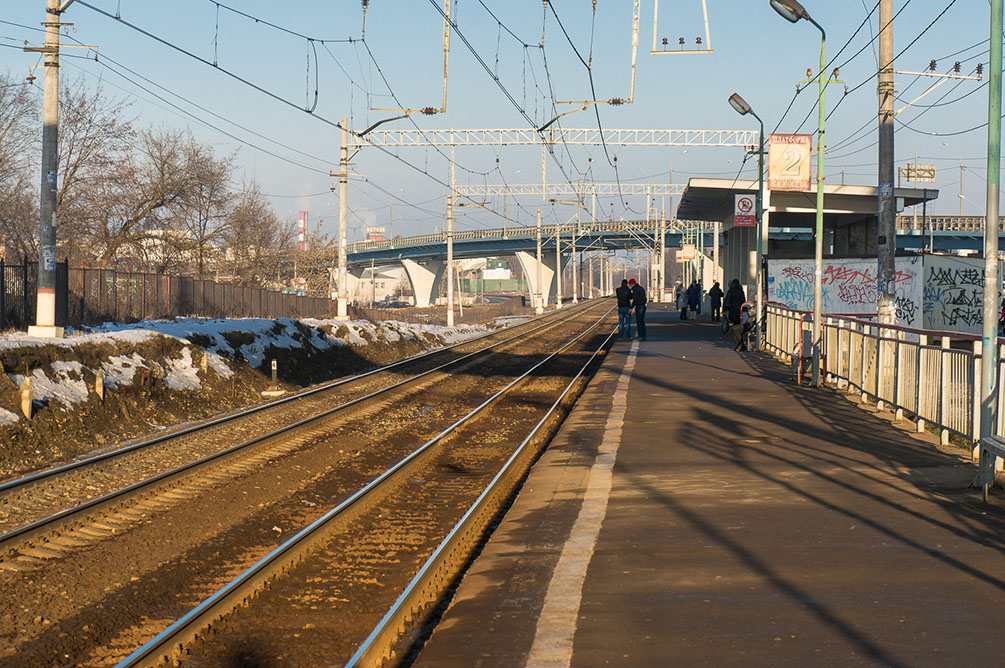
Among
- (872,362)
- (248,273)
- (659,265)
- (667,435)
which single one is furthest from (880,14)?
(659,265)

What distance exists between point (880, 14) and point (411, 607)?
18.8 metres

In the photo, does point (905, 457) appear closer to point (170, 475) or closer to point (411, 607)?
point (411, 607)

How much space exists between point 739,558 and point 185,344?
1750 centimetres

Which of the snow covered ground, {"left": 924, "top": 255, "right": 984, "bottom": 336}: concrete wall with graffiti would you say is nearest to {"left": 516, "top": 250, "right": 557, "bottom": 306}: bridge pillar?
the snow covered ground

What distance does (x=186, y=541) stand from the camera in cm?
883

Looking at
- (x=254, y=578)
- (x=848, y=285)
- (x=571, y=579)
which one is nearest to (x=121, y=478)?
(x=254, y=578)

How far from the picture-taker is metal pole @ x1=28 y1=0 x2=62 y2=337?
18172mm

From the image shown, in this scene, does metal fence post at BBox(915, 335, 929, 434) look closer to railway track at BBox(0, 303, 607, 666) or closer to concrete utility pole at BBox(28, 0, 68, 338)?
railway track at BBox(0, 303, 607, 666)

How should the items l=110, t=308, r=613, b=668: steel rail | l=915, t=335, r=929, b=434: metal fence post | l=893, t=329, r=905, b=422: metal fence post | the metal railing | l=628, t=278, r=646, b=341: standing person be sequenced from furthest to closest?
l=628, t=278, r=646, b=341: standing person, l=893, t=329, r=905, b=422: metal fence post, l=915, t=335, r=929, b=434: metal fence post, the metal railing, l=110, t=308, r=613, b=668: steel rail

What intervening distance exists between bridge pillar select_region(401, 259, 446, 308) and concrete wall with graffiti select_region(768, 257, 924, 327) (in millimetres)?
99845

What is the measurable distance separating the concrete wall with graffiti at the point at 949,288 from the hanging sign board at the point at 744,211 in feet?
18.5

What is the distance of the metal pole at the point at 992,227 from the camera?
930 cm

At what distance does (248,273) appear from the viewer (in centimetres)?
5891

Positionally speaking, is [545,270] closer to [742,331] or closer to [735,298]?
[735,298]
